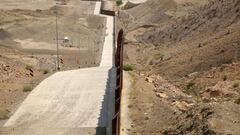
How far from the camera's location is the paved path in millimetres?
26500

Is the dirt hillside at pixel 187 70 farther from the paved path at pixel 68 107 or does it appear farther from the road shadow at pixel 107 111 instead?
the paved path at pixel 68 107

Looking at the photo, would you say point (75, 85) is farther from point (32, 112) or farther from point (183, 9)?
point (183, 9)

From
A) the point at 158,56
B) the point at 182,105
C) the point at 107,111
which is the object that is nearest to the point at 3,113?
the point at 107,111

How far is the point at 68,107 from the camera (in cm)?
3077

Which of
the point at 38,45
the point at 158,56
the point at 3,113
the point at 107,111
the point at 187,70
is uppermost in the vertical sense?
the point at 187,70

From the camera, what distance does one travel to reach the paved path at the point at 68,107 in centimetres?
2650

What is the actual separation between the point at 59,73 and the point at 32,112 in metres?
15.6

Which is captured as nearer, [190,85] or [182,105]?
[182,105]

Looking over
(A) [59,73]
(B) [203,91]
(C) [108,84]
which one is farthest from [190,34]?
(B) [203,91]

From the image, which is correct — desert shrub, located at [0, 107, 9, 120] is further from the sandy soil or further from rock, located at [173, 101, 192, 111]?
rock, located at [173, 101, 192, 111]

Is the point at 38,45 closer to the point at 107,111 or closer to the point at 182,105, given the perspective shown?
the point at 107,111

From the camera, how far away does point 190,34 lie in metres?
55.8

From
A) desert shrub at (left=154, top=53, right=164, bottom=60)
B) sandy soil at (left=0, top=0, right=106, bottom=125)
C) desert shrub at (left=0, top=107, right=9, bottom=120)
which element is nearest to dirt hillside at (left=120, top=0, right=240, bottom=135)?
desert shrub at (left=154, top=53, right=164, bottom=60)

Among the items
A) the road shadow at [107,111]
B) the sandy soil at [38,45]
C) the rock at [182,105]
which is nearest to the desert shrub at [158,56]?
the sandy soil at [38,45]
